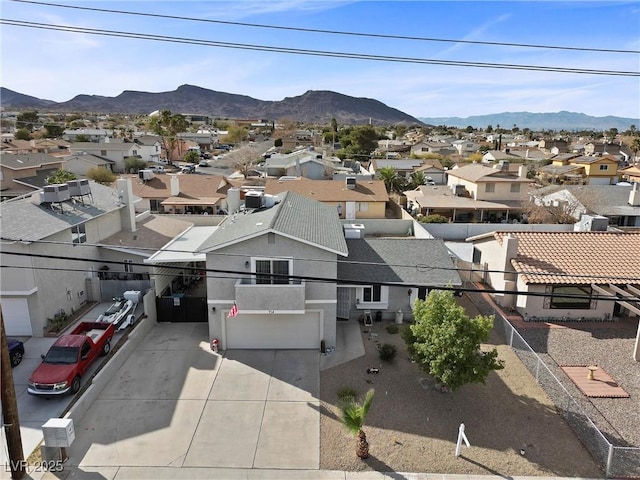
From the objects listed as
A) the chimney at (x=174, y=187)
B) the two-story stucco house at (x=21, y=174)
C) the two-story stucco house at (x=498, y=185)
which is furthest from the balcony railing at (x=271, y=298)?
the two-story stucco house at (x=21, y=174)

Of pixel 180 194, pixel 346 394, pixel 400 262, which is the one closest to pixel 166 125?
pixel 180 194

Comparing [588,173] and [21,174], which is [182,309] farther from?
[588,173]

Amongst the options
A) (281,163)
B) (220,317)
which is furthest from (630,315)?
(281,163)

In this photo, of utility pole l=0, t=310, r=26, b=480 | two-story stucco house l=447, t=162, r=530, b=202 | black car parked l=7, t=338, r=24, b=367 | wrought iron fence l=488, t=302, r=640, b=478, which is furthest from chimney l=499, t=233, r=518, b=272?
two-story stucco house l=447, t=162, r=530, b=202

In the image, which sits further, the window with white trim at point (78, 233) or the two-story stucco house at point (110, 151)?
the two-story stucco house at point (110, 151)

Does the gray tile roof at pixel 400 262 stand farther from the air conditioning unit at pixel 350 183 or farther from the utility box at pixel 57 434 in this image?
the air conditioning unit at pixel 350 183

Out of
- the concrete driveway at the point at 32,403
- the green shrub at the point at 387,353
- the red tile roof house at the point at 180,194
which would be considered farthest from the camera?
the red tile roof house at the point at 180,194

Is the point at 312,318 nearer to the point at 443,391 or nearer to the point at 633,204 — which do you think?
the point at 443,391
